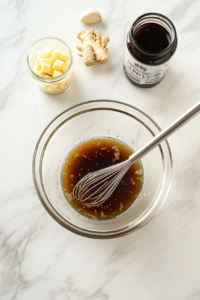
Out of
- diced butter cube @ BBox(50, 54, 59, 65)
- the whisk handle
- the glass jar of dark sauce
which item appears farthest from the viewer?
diced butter cube @ BBox(50, 54, 59, 65)

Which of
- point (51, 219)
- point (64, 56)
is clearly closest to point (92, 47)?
point (64, 56)

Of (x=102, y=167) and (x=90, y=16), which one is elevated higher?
(x=90, y=16)

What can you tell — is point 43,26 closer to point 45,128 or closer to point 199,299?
point 45,128

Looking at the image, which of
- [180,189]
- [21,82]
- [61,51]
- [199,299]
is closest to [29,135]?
[21,82]

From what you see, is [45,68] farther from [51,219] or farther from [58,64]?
[51,219]

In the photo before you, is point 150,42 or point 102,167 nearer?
point 150,42

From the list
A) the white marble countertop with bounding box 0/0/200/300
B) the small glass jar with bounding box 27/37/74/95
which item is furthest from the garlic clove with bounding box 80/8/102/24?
the small glass jar with bounding box 27/37/74/95

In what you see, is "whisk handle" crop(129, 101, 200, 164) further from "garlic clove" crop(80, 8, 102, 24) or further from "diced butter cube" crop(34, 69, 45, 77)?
"garlic clove" crop(80, 8, 102, 24)

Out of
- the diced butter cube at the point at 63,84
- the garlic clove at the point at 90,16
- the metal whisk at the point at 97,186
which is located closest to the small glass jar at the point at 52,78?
the diced butter cube at the point at 63,84
